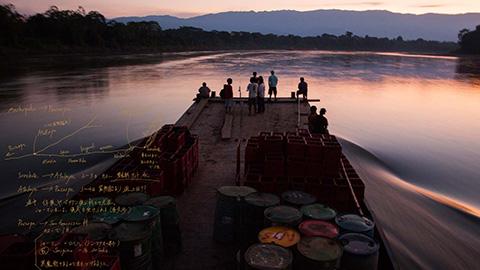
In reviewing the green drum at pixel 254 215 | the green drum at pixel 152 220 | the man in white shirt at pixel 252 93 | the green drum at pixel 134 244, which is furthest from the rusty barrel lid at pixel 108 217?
the man in white shirt at pixel 252 93

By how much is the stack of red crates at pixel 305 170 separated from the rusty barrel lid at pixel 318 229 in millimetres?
2100

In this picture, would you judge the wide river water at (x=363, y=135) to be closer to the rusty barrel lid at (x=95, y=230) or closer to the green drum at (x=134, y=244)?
the green drum at (x=134, y=244)

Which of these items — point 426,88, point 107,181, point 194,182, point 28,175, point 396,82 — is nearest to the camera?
point 107,181

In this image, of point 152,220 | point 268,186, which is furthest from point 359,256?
point 152,220

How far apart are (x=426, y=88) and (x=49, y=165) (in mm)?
43514

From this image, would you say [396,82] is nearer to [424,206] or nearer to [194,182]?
[424,206]

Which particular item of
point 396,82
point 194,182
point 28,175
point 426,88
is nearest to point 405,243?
point 194,182

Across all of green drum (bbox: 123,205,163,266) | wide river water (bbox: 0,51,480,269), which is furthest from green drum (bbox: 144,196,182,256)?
wide river water (bbox: 0,51,480,269)

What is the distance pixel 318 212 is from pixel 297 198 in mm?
751

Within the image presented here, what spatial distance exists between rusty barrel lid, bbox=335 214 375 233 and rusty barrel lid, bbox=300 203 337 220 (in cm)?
14

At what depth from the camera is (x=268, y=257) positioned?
5.59 m

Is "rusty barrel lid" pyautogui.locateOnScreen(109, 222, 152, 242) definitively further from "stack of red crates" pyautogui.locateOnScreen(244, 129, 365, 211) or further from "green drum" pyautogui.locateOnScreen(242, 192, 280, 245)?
"stack of red crates" pyautogui.locateOnScreen(244, 129, 365, 211)

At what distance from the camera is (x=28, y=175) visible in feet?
54.5

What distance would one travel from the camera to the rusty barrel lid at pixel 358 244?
20.3 feet
